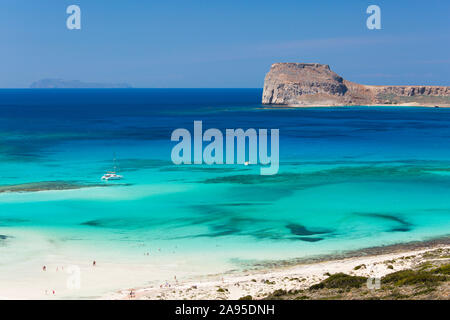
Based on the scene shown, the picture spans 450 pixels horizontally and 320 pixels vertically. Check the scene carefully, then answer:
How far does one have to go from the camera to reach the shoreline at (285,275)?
82.2 ft

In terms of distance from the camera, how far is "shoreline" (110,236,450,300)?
82.2 feet

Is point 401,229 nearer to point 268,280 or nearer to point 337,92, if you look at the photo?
point 268,280

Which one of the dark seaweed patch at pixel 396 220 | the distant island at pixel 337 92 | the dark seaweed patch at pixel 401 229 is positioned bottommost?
the dark seaweed patch at pixel 401 229

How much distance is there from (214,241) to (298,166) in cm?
3103

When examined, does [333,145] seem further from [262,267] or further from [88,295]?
[88,295]

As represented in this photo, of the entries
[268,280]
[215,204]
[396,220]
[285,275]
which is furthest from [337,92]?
[268,280]

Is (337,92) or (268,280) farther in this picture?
(337,92)

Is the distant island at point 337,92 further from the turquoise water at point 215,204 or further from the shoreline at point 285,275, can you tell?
the shoreline at point 285,275

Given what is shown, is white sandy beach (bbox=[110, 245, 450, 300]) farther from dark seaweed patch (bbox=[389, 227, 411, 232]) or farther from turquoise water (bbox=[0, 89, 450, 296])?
dark seaweed patch (bbox=[389, 227, 411, 232])

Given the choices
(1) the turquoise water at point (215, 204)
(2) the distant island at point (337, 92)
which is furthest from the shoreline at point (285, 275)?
(2) the distant island at point (337, 92)

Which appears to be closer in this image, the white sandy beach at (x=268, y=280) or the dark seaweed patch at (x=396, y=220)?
the white sandy beach at (x=268, y=280)

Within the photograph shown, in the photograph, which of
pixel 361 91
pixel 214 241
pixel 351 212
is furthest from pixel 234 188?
pixel 361 91

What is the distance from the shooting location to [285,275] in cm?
2798

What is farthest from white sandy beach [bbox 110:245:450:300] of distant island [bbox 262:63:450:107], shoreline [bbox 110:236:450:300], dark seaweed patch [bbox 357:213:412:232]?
distant island [bbox 262:63:450:107]
